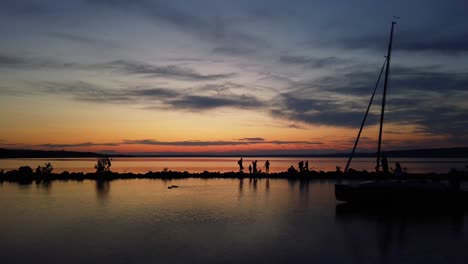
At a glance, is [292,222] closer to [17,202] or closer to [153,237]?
[153,237]

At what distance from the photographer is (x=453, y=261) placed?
1406cm

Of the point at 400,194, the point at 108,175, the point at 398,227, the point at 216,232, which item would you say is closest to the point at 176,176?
the point at 108,175

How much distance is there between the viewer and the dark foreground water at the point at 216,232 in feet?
48.0

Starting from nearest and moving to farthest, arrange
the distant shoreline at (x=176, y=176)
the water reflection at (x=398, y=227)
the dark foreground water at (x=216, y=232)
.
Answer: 1. the dark foreground water at (x=216, y=232)
2. the water reflection at (x=398, y=227)
3. the distant shoreline at (x=176, y=176)

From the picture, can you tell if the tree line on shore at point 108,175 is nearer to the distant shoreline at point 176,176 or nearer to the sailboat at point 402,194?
the distant shoreline at point 176,176

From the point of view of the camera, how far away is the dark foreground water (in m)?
14.6

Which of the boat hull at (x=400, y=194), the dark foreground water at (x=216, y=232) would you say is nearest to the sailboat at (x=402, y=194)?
the boat hull at (x=400, y=194)

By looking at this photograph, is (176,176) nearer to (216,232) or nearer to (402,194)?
(402,194)

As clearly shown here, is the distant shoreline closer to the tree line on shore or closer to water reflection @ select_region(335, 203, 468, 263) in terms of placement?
the tree line on shore

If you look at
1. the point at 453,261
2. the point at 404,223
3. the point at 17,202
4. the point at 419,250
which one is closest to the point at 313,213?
the point at 404,223

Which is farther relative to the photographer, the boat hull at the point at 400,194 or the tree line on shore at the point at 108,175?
the tree line on shore at the point at 108,175

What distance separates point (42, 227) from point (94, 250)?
593 cm

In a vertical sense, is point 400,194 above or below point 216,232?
above

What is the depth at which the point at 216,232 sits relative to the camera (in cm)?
1848
